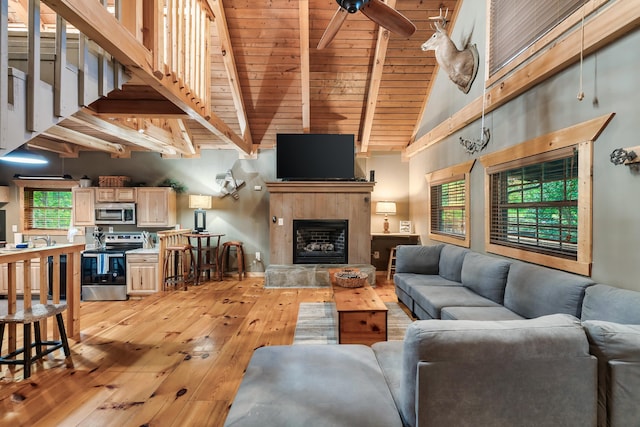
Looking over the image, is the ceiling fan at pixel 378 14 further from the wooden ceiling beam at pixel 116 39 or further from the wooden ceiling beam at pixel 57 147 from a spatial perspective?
the wooden ceiling beam at pixel 57 147

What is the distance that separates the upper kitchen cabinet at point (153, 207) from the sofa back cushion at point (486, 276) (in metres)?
5.29

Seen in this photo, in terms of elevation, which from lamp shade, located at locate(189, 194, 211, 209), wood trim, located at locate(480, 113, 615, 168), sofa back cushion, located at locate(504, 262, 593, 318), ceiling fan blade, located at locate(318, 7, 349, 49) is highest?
ceiling fan blade, located at locate(318, 7, 349, 49)

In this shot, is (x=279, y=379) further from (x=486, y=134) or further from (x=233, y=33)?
(x=233, y=33)

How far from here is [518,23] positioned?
3.25 m

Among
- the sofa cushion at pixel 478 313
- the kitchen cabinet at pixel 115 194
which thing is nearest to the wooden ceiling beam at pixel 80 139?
the kitchen cabinet at pixel 115 194

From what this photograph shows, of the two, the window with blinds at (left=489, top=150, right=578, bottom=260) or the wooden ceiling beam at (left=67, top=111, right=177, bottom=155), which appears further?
the wooden ceiling beam at (left=67, top=111, right=177, bottom=155)

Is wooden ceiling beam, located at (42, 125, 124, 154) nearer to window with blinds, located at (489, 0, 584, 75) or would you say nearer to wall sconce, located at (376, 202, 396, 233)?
wall sconce, located at (376, 202, 396, 233)

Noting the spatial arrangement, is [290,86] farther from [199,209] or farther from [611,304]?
[611,304]

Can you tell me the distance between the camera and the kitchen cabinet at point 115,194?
18.8 feet

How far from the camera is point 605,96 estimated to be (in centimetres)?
223

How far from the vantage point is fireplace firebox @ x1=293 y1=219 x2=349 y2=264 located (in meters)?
5.77

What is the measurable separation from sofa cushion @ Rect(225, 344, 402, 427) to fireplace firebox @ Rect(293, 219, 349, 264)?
3.92m

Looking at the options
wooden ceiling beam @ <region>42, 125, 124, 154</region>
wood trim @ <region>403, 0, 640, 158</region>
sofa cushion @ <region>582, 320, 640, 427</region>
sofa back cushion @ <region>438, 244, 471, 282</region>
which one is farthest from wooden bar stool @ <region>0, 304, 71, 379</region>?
wood trim @ <region>403, 0, 640, 158</region>

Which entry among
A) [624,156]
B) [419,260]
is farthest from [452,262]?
[624,156]
